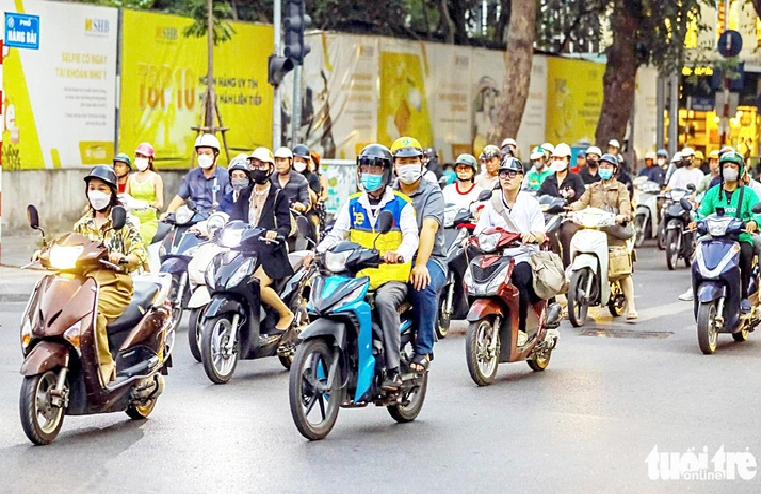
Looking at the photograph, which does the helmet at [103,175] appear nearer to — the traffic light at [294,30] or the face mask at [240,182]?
the face mask at [240,182]

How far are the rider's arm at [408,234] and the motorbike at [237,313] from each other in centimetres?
196

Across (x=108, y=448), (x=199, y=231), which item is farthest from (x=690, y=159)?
(x=108, y=448)

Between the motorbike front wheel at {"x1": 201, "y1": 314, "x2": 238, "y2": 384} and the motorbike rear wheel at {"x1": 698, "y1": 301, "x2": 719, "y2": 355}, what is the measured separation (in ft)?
13.0

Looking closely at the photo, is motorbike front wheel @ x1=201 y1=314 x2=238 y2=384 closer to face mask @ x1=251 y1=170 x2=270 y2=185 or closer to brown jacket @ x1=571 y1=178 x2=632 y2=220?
face mask @ x1=251 y1=170 x2=270 y2=185

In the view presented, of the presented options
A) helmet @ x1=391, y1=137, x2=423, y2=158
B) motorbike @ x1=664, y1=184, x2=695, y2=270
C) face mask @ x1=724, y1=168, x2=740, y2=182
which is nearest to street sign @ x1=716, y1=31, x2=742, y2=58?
motorbike @ x1=664, y1=184, x2=695, y2=270

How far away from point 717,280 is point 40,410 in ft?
21.1

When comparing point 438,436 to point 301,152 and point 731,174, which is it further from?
point 301,152

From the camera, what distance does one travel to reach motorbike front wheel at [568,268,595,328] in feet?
46.4

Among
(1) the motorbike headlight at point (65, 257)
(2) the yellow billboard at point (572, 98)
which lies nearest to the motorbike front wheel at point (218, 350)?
(1) the motorbike headlight at point (65, 257)

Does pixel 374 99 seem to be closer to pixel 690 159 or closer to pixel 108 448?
pixel 690 159

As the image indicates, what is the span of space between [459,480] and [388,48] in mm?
23319

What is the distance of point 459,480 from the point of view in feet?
23.5

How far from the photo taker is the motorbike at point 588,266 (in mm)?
14227

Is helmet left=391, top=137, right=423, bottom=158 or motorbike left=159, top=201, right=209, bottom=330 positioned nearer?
helmet left=391, top=137, right=423, bottom=158
